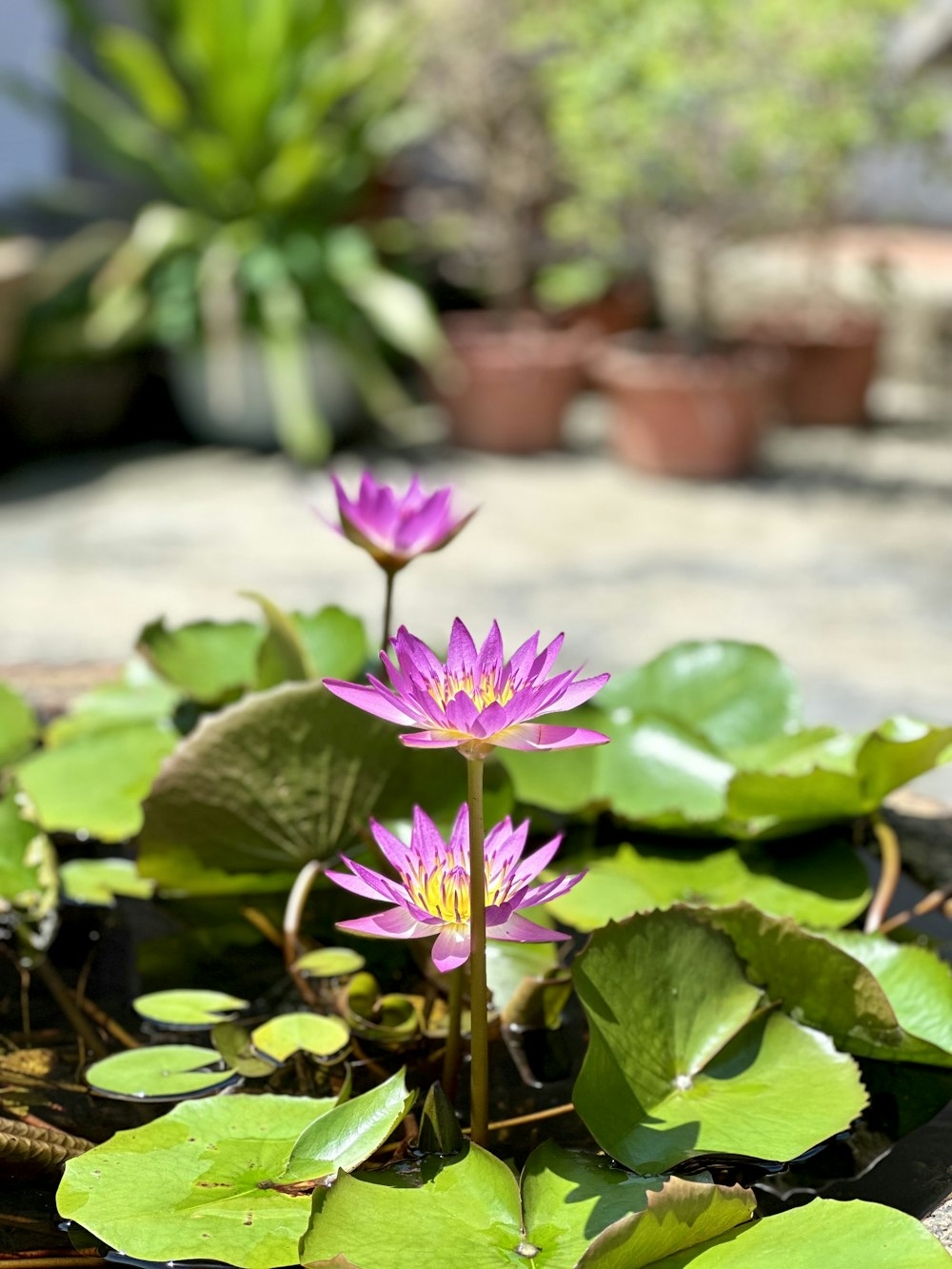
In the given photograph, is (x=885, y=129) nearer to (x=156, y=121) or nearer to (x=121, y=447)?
(x=156, y=121)

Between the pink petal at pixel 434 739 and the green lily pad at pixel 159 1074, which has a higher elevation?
the pink petal at pixel 434 739

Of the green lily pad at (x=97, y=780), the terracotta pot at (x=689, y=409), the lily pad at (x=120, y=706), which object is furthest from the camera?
the terracotta pot at (x=689, y=409)

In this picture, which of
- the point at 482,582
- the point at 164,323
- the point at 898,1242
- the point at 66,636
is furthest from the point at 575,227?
the point at 898,1242

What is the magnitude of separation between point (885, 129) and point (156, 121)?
1.89m

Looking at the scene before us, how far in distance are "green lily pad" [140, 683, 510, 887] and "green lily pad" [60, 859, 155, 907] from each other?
6 cm

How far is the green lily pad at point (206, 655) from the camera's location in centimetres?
104

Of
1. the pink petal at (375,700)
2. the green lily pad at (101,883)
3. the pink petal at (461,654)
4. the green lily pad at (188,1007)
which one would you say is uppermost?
the pink petal at (461,654)

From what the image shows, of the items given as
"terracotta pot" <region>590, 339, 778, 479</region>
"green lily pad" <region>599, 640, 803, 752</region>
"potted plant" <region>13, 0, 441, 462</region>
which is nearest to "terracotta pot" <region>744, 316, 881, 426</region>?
"terracotta pot" <region>590, 339, 778, 479</region>

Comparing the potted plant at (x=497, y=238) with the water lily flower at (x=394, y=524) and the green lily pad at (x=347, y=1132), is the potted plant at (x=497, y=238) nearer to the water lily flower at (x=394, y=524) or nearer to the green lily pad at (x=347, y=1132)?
the water lily flower at (x=394, y=524)

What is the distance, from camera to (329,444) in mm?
3883

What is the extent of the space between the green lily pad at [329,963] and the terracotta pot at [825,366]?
3428mm

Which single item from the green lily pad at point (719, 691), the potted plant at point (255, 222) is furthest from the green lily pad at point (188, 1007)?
the potted plant at point (255, 222)

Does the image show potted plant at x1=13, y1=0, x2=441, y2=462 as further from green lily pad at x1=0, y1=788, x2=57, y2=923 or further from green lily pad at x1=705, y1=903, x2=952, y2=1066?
green lily pad at x1=705, y1=903, x2=952, y2=1066

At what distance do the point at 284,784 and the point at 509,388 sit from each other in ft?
10.3
